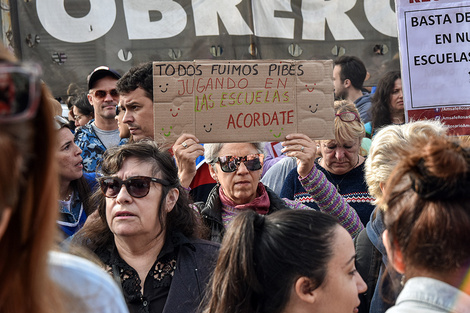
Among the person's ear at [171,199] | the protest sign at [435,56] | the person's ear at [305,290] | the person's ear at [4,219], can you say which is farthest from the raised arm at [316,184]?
the person's ear at [4,219]

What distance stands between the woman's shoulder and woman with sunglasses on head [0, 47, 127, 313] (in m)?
0.03

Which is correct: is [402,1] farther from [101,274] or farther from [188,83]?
[101,274]

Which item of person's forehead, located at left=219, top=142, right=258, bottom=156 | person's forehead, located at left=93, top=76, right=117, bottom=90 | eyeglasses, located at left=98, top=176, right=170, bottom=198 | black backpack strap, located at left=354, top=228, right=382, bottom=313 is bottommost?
black backpack strap, located at left=354, top=228, right=382, bottom=313

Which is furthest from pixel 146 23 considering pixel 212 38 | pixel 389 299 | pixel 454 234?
pixel 454 234

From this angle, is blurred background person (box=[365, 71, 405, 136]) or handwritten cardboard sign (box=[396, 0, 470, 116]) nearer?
handwritten cardboard sign (box=[396, 0, 470, 116])

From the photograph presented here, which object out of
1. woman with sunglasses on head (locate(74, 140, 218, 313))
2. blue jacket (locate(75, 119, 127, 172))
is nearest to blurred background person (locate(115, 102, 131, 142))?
blue jacket (locate(75, 119, 127, 172))

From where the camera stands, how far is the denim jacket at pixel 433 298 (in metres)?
1.59

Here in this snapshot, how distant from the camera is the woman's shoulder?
3.93ft

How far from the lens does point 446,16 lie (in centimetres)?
405

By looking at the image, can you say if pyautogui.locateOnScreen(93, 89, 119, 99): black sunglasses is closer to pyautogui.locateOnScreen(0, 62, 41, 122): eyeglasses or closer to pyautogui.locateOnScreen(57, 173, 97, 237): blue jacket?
pyautogui.locateOnScreen(57, 173, 97, 237): blue jacket

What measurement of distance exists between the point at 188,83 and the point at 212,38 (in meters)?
3.25

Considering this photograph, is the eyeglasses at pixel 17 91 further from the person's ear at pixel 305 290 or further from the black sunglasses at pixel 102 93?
the black sunglasses at pixel 102 93

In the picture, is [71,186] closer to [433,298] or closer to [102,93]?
[102,93]

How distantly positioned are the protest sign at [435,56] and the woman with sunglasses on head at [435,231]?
7.76ft
